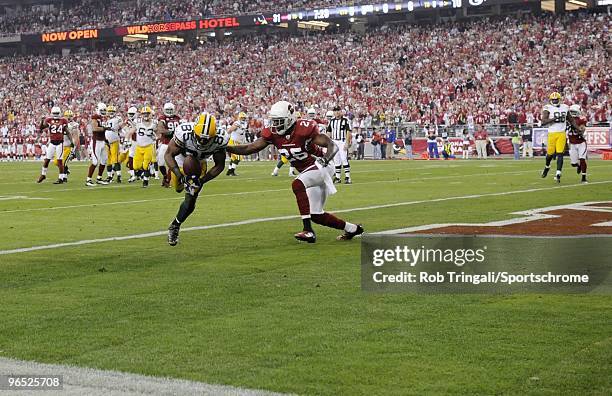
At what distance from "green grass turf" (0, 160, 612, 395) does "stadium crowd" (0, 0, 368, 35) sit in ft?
155

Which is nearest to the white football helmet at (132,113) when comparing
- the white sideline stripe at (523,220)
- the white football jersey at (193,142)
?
the white sideline stripe at (523,220)

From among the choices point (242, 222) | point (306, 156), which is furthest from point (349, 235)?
point (242, 222)

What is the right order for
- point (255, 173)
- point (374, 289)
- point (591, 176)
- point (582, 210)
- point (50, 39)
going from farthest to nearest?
point (50, 39)
point (255, 173)
point (591, 176)
point (582, 210)
point (374, 289)

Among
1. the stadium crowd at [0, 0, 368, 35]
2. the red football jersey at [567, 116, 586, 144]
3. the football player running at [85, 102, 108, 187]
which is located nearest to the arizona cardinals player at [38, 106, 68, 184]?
the football player running at [85, 102, 108, 187]

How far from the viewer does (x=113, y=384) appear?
5168mm

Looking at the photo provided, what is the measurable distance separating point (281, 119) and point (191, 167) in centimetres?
118

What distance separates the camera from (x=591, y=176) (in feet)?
77.8

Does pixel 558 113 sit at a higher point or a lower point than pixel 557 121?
higher

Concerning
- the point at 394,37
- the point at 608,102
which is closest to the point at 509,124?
the point at 608,102

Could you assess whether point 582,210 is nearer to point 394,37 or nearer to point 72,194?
point 72,194

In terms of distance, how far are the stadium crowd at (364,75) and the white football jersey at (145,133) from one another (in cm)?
2109

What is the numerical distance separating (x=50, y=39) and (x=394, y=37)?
25.1 m

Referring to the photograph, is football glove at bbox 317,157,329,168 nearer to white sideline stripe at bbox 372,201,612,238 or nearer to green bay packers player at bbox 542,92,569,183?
white sideline stripe at bbox 372,201,612,238

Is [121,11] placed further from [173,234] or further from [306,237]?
[306,237]
